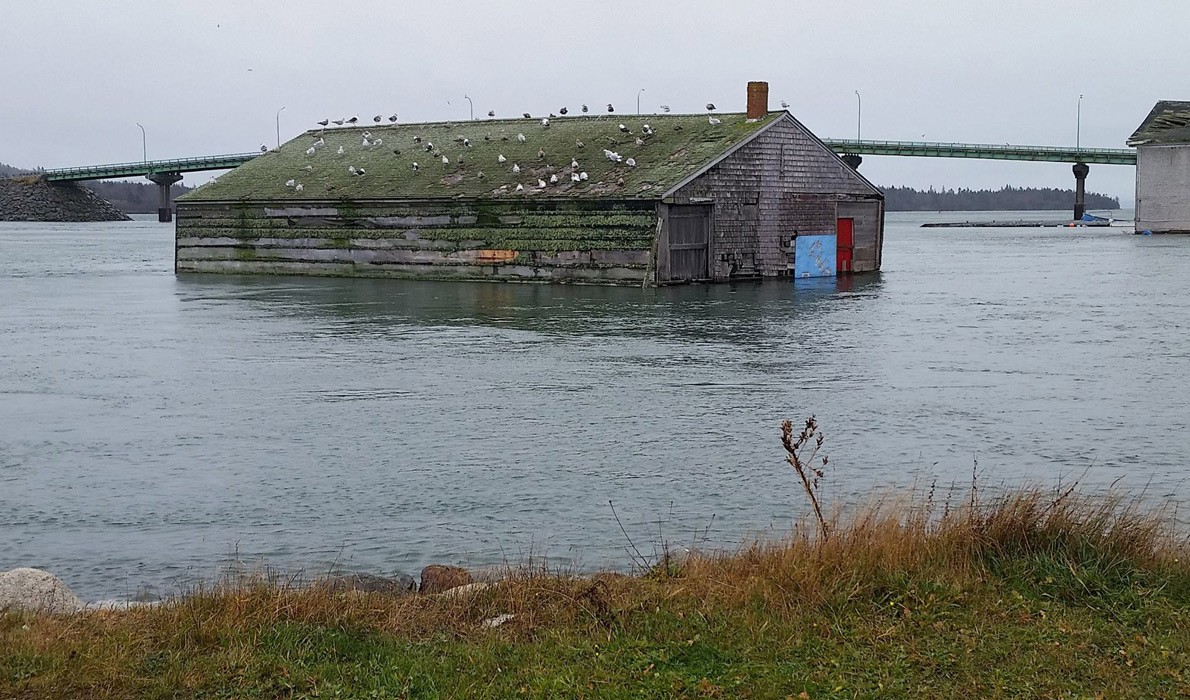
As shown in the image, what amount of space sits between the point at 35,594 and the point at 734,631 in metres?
4.16

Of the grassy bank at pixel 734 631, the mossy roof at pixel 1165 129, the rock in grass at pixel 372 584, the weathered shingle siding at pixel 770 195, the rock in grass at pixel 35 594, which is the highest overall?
the mossy roof at pixel 1165 129

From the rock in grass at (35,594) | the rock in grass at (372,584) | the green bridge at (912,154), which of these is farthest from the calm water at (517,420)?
the green bridge at (912,154)

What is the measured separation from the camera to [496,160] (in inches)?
1612

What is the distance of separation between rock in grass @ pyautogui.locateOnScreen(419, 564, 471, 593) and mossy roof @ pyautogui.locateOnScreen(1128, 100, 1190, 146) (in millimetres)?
71685

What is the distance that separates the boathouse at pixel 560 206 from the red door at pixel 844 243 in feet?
0.20

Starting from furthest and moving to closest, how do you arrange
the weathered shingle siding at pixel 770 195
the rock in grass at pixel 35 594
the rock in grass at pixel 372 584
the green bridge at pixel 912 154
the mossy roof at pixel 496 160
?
the green bridge at pixel 912 154, the mossy roof at pixel 496 160, the weathered shingle siding at pixel 770 195, the rock in grass at pixel 372 584, the rock in grass at pixel 35 594

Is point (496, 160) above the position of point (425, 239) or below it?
above

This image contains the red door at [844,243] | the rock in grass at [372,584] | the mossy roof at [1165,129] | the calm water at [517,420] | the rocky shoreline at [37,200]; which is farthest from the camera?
the rocky shoreline at [37,200]

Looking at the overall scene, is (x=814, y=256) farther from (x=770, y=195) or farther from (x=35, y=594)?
(x=35, y=594)

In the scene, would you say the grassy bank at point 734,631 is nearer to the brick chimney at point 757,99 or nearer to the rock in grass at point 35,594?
the rock in grass at point 35,594

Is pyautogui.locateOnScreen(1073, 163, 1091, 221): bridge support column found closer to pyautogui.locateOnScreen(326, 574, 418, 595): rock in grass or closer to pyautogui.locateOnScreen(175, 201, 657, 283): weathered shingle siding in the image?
pyautogui.locateOnScreen(175, 201, 657, 283): weathered shingle siding

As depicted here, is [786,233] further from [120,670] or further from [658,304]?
[120,670]

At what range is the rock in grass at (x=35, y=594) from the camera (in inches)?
299

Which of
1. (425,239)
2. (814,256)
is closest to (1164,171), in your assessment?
(814,256)
